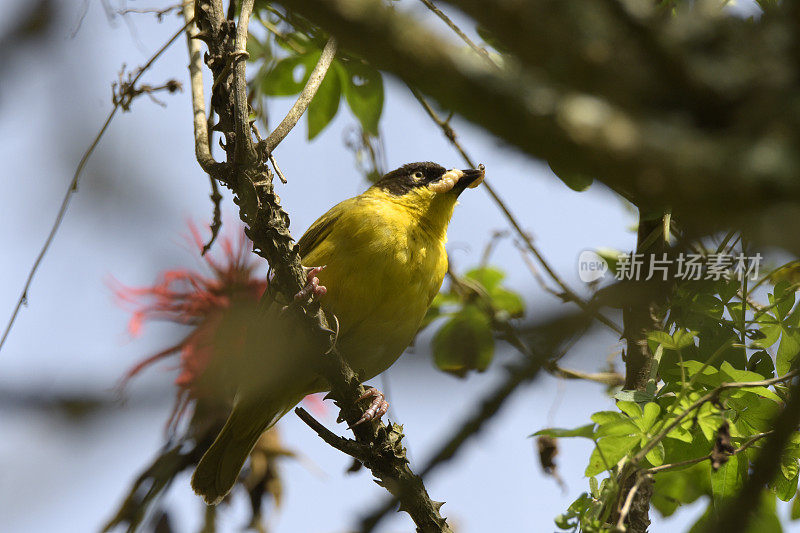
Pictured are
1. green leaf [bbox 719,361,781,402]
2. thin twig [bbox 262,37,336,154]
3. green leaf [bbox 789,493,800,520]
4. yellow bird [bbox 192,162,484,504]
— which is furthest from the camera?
yellow bird [bbox 192,162,484,504]

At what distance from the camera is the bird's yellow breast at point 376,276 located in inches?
147

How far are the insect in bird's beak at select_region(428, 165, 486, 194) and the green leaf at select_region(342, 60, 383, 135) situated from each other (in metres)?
0.60

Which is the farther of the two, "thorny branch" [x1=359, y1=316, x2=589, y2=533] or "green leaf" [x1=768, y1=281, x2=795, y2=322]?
"green leaf" [x1=768, y1=281, x2=795, y2=322]

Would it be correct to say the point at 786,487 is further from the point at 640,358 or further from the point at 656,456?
the point at 640,358

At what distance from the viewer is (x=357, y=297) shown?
372cm

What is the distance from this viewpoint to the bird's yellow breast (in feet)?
12.2

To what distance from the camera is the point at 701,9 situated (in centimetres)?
90

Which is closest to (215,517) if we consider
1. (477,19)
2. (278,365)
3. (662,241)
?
(278,365)

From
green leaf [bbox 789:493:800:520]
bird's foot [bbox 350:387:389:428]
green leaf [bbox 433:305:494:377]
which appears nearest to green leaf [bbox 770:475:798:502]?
green leaf [bbox 789:493:800:520]

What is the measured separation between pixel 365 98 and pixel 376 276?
38.1 inches

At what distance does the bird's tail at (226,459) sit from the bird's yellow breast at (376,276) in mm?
629

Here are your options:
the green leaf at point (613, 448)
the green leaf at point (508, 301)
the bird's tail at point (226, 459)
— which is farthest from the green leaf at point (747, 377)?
the bird's tail at point (226, 459)

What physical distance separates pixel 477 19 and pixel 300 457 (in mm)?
4058

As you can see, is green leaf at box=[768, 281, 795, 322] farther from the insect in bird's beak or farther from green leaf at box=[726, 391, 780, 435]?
the insect in bird's beak
